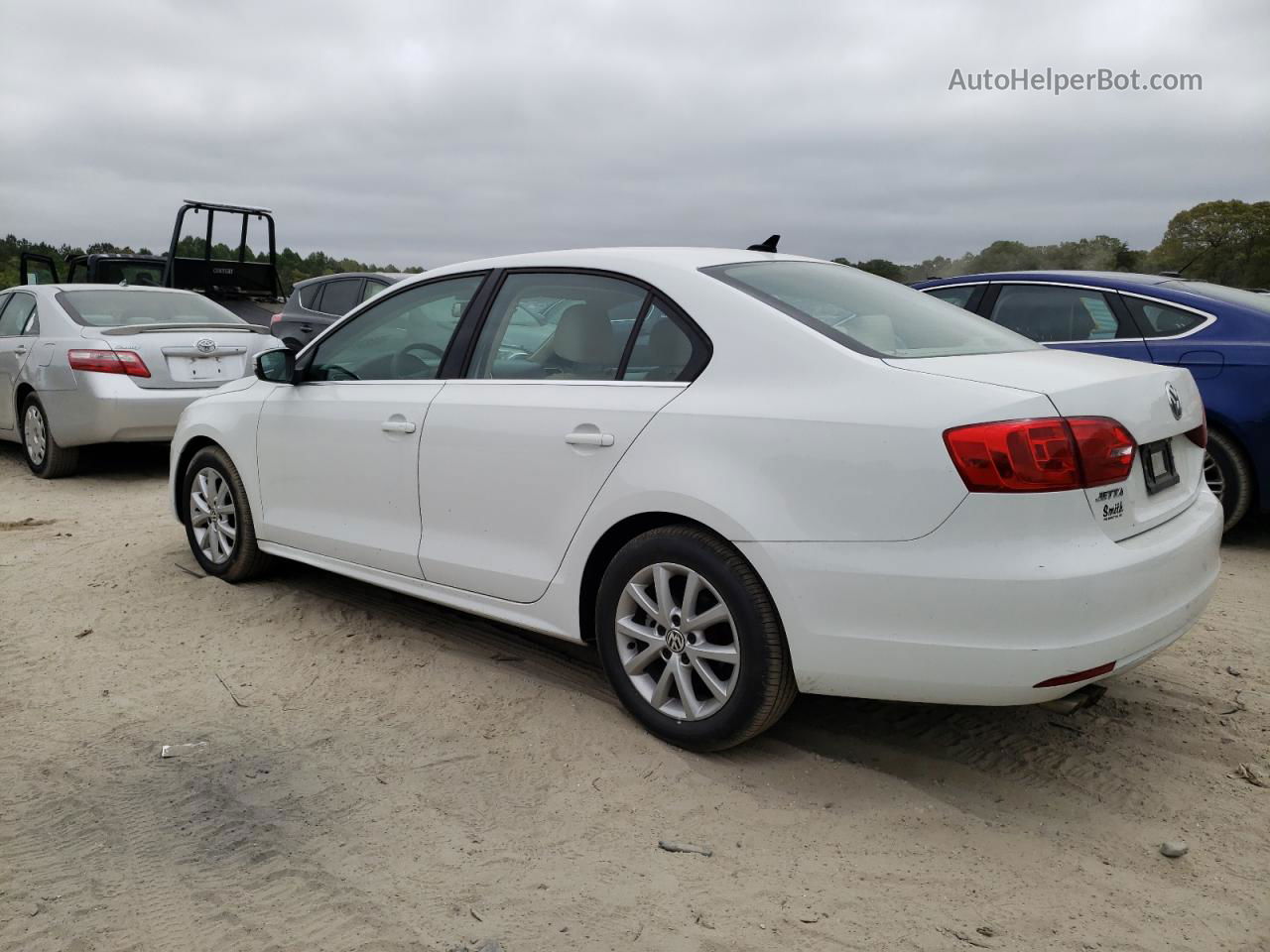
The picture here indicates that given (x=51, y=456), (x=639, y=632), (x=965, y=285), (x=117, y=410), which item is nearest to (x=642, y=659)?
(x=639, y=632)

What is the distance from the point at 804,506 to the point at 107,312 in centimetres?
746

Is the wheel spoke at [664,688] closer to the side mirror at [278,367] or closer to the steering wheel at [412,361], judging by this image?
the steering wheel at [412,361]

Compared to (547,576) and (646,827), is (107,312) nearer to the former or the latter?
(547,576)

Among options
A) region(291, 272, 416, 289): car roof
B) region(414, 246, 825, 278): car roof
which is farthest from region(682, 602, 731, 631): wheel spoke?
region(291, 272, 416, 289): car roof

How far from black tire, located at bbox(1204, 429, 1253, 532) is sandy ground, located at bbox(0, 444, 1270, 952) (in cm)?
146

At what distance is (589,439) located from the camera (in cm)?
350

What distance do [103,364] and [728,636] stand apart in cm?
645

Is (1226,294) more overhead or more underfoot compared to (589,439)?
more overhead

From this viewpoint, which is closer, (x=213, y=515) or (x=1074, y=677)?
(x=1074, y=677)

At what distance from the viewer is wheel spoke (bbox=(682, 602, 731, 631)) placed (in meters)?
3.19

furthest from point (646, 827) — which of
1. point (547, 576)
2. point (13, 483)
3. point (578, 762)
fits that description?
point (13, 483)

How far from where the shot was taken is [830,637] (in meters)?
2.97

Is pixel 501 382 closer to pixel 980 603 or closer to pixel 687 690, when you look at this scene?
pixel 687 690

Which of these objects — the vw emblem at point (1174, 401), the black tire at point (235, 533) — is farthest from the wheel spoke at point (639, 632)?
the black tire at point (235, 533)
